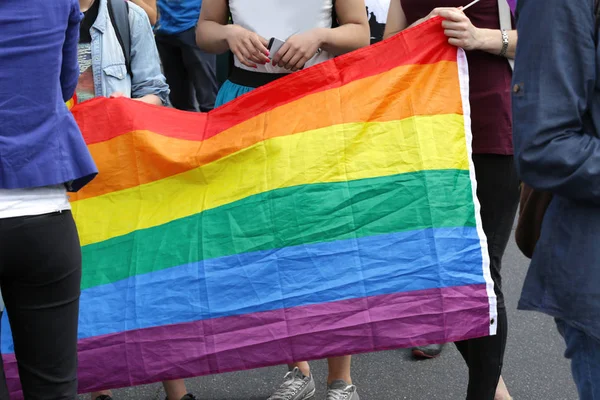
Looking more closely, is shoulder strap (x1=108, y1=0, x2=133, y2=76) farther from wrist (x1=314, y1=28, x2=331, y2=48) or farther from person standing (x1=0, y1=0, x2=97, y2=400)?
person standing (x1=0, y1=0, x2=97, y2=400)

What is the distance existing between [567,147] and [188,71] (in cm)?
567

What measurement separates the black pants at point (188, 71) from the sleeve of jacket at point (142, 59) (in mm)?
3359

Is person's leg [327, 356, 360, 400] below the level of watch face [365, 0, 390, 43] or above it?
below

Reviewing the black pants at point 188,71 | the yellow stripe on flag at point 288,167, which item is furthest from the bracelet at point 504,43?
the black pants at point 188,71

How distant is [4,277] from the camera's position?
218cm

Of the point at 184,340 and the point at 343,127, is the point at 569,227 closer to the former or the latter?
the point at 343,127

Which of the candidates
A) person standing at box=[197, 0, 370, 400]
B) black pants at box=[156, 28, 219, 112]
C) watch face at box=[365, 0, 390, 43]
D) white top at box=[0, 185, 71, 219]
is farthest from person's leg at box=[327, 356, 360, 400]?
black pants at box=[156, 28, 219, 112]

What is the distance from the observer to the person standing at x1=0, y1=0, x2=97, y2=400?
205 cm

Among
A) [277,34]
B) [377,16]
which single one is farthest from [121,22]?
[377,16]

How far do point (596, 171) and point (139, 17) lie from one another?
2.21 m

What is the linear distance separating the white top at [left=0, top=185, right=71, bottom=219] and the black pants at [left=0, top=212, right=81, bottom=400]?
2 centimetres

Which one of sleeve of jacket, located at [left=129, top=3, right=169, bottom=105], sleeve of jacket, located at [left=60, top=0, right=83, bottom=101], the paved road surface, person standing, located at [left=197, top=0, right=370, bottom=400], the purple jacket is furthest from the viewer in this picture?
the paved road surface

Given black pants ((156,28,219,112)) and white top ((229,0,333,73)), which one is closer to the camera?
white top ((229,0,333,73))

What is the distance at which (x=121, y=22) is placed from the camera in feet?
11.2
